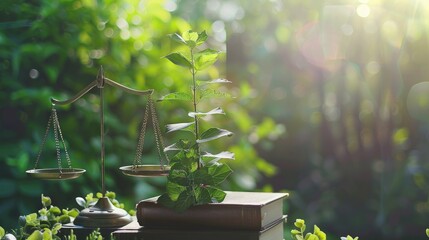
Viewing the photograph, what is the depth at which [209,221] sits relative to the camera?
88 cm

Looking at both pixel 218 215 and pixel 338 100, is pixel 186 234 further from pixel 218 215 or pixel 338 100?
pixel 338 100

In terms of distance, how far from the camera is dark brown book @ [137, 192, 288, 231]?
33.9 inches

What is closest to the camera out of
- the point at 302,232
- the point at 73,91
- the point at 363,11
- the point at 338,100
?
the point at 302,232

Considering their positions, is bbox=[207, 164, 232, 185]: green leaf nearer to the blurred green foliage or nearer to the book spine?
the book spine

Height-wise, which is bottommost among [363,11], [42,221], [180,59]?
[42,221]

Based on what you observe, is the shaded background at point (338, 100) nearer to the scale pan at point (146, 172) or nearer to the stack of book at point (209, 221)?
the scale pan at point (146, 172)

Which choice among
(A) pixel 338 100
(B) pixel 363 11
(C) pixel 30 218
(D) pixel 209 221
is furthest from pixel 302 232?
(A) pixel 338 100

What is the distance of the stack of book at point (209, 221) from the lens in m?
0.86

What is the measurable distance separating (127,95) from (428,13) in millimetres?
2933

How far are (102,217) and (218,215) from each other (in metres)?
0.19

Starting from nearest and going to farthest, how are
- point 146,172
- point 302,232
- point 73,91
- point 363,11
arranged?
point 302,232, point 146,172, point 73,91, point 363,11

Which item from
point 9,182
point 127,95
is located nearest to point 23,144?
point 9,182

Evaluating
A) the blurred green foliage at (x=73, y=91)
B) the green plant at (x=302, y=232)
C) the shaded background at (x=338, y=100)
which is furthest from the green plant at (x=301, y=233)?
the shaded background at (x=338, y=100)

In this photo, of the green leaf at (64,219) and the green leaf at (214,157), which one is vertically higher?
the green leaf at (214,157)
